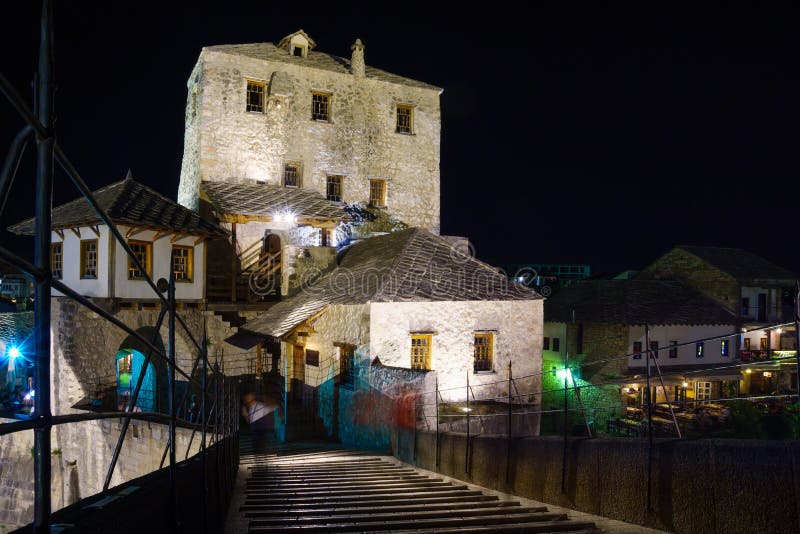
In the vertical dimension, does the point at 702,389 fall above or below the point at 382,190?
below

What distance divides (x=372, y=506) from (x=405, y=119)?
25.9 meters

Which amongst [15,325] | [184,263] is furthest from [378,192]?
[15,325]

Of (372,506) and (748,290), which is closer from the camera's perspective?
(372,506)

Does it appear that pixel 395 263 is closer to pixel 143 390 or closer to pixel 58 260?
pixel 143 390

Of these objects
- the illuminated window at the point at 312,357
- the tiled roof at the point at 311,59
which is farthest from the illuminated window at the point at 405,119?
the illuminated window at the point at 312,357

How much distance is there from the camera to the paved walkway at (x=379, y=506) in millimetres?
5645

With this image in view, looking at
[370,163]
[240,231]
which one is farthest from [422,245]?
[370,163]

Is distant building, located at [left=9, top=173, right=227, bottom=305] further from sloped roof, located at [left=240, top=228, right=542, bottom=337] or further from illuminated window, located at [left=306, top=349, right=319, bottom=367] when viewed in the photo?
illuminated window, located at [left=306, top=349, right=319, bottom=367]

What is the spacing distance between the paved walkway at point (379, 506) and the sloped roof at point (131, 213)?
11572 mm

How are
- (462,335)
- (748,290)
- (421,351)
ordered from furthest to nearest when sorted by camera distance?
(748,290), (462,335), (421,351)

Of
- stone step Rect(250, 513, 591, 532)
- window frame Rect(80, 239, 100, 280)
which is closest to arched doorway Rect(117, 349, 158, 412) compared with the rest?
window frame Rect(80, 239, 100, 280)

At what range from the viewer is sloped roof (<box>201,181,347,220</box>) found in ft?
78.0

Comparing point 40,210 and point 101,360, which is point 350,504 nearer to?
point 40,210

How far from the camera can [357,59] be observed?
94.8 feet
